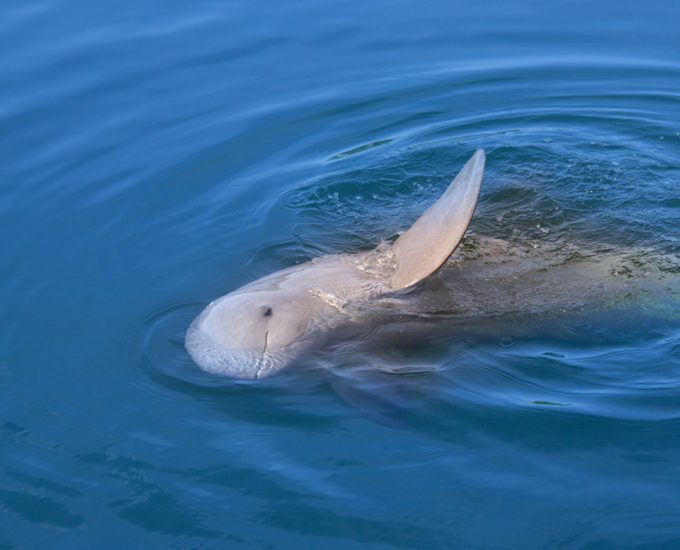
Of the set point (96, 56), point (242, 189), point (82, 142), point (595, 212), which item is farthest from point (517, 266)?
point (96, 56)

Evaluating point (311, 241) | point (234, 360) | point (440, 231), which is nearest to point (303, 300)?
point (234, 360)

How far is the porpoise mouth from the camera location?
260 inches

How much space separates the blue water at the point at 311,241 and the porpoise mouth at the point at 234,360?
0.32 ft

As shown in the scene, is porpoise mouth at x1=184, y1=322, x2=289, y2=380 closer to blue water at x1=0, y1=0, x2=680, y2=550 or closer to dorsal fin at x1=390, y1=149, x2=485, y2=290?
blue water at x1=0, y1=0, x2=680, y2=550

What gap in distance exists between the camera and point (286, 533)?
5.29m

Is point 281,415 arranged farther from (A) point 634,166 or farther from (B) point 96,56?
(B) point 96,56

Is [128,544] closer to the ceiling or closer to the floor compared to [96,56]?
closer to the floor

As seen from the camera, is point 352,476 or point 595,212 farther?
point 595,212

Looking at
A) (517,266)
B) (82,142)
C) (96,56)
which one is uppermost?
(96,56)

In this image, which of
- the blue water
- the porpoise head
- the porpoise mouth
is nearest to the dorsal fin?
the porpoise head

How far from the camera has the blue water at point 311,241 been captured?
5.50 metres

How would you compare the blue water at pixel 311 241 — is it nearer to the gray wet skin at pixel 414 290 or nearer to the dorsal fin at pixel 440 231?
the gray wet skin at pixel 414 290

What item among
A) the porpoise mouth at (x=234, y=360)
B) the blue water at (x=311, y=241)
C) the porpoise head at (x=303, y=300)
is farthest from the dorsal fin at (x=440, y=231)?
the porpoise mouth at (x=234, y=360)

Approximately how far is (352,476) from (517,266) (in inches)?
93.8
